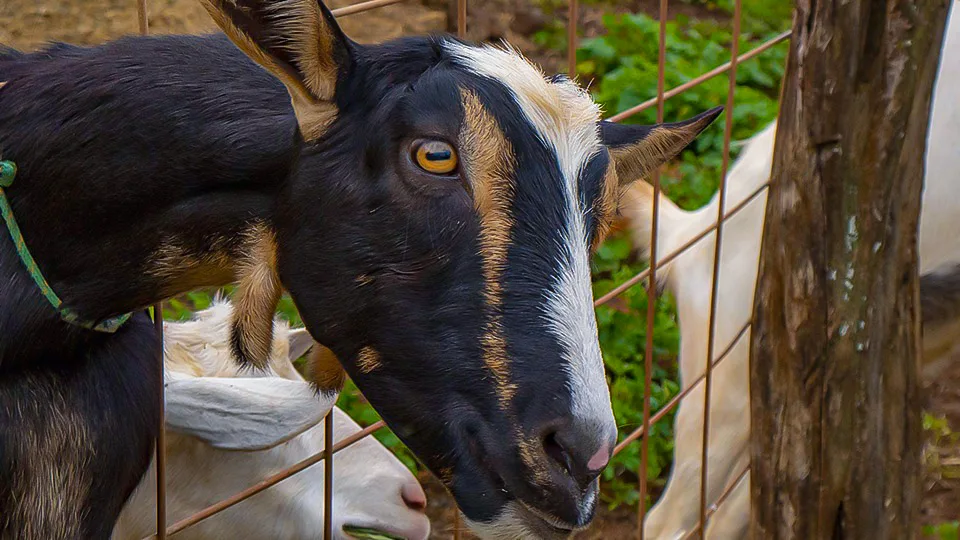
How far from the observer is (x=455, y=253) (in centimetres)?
159

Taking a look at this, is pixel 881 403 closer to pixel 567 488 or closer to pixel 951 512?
pixel 567 488

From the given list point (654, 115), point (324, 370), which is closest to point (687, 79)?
point (654, 115)

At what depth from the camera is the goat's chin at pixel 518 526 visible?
5.27 ft

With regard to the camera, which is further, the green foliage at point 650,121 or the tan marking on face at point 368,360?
the green foliage at point 650,121

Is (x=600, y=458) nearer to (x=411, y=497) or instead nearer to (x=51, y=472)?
(x=51, y=472)

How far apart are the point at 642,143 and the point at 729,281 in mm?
1807

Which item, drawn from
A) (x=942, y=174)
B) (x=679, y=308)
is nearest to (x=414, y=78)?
(x=679, y=308)

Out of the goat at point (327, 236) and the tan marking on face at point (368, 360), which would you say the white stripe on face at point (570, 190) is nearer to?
the goat at point (327, 236)

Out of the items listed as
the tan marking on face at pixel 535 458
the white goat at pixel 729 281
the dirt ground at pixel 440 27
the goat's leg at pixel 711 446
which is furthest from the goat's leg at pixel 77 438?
the goat's leg at pixel 711 446

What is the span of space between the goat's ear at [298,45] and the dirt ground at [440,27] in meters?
2.13

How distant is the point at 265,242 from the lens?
1692mm

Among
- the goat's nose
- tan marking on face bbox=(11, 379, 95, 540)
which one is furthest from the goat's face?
tan marking on face bbox=(11, 379, 95, 540)

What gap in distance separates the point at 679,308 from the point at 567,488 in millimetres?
2239

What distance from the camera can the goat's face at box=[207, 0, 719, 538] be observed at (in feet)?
5.10
